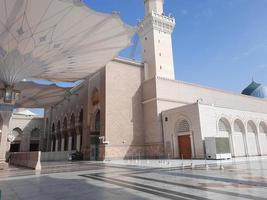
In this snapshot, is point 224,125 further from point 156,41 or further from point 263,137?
point 156,41

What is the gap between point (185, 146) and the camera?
77.2 ft

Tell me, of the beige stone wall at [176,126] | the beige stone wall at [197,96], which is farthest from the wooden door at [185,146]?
the beige stone wall at [197,96]

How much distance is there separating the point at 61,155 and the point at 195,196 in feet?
93.6

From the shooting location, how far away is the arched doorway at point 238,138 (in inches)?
990

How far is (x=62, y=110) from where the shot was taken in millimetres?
41969

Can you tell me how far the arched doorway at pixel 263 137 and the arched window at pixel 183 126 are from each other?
11748 mm

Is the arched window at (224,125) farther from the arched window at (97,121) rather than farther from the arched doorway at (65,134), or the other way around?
the arched doorway at (65,134)

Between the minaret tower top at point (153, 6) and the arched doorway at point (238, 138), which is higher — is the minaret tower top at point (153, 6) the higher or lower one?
the higher one

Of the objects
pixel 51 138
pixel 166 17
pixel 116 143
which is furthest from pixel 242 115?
pixel 51 138

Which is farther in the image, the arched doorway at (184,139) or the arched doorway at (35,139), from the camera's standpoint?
the arched doorway at (35,139)

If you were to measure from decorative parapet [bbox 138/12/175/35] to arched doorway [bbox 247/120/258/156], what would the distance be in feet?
60.7

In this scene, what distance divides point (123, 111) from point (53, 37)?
1453 cm

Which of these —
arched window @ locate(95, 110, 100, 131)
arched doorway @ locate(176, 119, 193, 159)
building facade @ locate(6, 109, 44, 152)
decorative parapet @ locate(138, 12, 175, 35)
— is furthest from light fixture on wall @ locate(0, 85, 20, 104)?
building facade @ locate(6, 109, 44, 152)

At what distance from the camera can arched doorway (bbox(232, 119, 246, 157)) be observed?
25.2 metres
